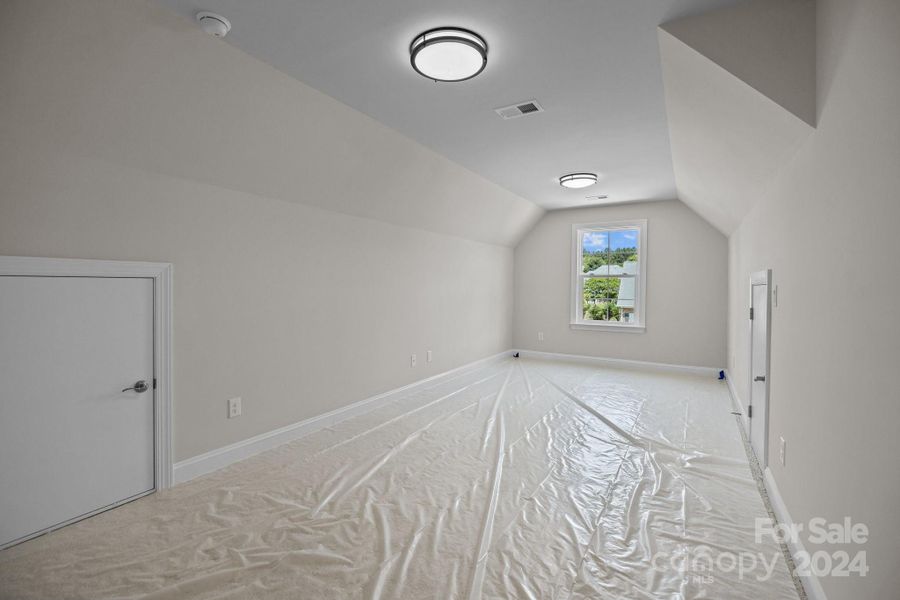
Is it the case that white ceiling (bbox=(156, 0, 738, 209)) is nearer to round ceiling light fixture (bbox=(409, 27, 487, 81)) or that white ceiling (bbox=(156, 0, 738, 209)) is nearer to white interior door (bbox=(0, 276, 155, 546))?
round ceiling light fixture (bbox=(409, 27, 487, 81))

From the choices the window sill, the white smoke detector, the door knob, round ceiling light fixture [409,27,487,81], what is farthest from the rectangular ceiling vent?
the window sill

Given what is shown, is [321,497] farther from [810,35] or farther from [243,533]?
[810,35]

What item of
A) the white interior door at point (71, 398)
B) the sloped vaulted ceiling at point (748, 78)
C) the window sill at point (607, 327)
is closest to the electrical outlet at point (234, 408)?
the white interior door at point (71, 398)

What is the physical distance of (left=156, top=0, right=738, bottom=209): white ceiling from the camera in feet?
6.64

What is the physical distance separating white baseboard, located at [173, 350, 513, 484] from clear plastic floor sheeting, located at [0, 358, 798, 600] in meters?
0.09

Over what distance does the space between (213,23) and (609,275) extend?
6.23 meters

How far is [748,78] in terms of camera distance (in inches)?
78.5

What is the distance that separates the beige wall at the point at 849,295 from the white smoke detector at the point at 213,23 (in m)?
2.56

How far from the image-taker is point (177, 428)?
280 cm

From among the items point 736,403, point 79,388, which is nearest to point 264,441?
point 79,388

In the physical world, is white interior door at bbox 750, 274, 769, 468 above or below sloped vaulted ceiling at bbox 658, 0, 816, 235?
below

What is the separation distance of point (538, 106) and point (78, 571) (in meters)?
3.74

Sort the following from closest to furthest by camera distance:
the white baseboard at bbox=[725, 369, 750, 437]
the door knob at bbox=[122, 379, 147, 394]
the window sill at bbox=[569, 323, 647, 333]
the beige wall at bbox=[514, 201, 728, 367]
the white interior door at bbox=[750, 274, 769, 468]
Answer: the door knob at bbox=[122, 379, 147, 394] < the white interior door at bbox=[750, 274, 769, 468] < the white baseboard at bbox=[725, 369, 750, 437] < the beige wall at bbox=[514, 201, 728, 367] < the window sill at bbox=[569, 323, 647, 333]

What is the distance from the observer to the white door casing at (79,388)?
2.12 m
